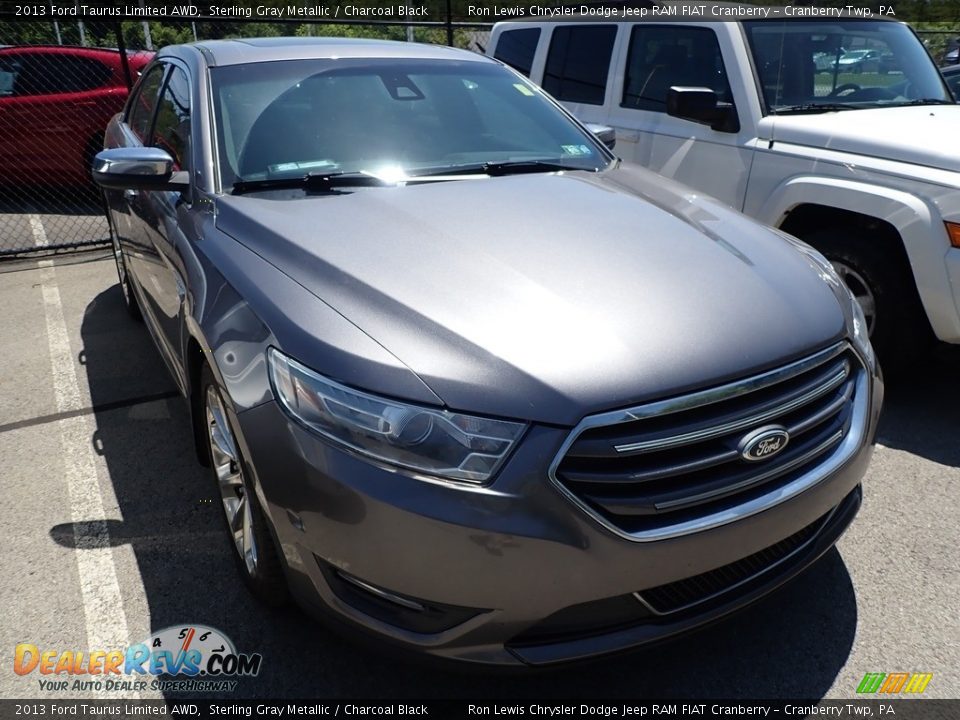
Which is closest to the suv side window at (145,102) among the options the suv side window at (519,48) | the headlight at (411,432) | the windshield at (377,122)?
the windshield at (377,122)

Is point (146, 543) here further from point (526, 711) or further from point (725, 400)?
point (725, 400)

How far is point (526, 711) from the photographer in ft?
6.91

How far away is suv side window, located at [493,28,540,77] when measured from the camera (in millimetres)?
5652

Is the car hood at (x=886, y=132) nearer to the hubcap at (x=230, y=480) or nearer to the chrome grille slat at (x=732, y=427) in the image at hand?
the chrome grille slat at (x=732, y=427)

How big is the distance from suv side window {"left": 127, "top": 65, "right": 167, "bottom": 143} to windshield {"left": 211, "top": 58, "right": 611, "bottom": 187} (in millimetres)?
1015

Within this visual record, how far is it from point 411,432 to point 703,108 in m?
3.18

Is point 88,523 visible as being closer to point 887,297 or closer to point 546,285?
point 546,285

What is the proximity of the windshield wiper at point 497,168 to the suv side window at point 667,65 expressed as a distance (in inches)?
69.1

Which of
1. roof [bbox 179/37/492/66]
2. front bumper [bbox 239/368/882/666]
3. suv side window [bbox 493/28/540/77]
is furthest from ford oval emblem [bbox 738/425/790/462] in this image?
suv side window [bbox 493/28/540/77]

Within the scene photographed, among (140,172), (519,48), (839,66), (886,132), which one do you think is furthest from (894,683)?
(519,48)

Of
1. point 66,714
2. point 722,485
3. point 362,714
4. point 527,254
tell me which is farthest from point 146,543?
point 722,485

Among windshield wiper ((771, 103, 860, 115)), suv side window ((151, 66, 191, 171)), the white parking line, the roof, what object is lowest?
the white parking line

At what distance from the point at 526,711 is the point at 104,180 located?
2323 millimetres

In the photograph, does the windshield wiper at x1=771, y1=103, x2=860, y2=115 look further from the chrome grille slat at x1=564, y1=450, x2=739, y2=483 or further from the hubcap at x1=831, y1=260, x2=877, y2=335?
the chrome grille slat at x1=564, y1=450, x2=739, y2=483
